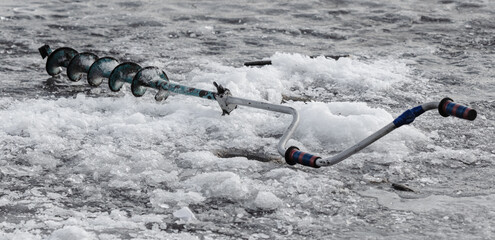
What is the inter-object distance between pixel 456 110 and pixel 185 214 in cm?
155

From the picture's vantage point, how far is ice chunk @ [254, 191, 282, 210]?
3.86 m

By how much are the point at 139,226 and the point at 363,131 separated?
1927mm

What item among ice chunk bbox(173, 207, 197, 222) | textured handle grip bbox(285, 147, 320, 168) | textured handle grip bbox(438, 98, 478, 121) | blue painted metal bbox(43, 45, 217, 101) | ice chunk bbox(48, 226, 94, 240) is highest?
textured handle grip bbox(438, 98, 478, 121)

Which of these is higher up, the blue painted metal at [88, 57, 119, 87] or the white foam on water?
the blue painted metal at [88, 57, 119, 87]

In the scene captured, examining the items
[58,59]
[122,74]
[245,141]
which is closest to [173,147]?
[245,141]

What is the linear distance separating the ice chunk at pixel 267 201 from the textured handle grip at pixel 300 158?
0.89 feet

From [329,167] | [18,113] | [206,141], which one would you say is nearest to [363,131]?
[329,167]

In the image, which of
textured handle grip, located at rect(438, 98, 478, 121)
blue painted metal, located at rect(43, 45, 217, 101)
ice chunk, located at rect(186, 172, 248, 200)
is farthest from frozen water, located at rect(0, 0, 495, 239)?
textured handle grip, located at rect(438, 98, 478, 121)

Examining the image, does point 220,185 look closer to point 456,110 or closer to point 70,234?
point 70,234

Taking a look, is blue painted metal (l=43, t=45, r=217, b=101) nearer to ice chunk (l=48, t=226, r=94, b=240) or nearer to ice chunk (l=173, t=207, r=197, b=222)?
ice chunk (l=173, t=207, r=197, b=222)

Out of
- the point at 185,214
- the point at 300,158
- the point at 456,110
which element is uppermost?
the point at 456,110

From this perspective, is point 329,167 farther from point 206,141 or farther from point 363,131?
point 206,141

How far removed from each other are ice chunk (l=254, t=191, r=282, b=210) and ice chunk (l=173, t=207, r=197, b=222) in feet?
1.25

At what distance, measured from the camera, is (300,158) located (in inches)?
158
